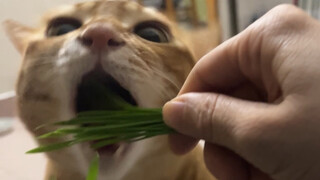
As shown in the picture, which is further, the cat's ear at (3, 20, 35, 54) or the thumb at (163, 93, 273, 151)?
the cat's ear at (3, 20, 35, 54)

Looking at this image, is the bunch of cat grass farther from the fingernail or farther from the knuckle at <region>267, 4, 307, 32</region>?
the knuckle at <region>267, 4, 307, 32</region>

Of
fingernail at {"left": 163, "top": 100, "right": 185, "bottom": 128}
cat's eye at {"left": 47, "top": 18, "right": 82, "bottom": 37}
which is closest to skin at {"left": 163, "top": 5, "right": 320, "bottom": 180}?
fingernail at {"left": 163, "top": 100, "right": 185, "bottom": 128}

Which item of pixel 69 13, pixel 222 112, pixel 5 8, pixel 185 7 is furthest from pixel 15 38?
pixel 185 7

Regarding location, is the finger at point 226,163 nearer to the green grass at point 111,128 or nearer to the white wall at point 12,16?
the green grass at point 111,128

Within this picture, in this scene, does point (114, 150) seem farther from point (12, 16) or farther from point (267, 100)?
point (12, 16)

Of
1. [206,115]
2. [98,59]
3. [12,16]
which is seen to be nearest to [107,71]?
[98,59]

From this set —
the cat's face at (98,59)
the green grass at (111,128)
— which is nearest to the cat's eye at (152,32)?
the cat's face at (98,59)

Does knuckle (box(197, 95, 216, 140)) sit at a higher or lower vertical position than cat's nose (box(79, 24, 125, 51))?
lower
